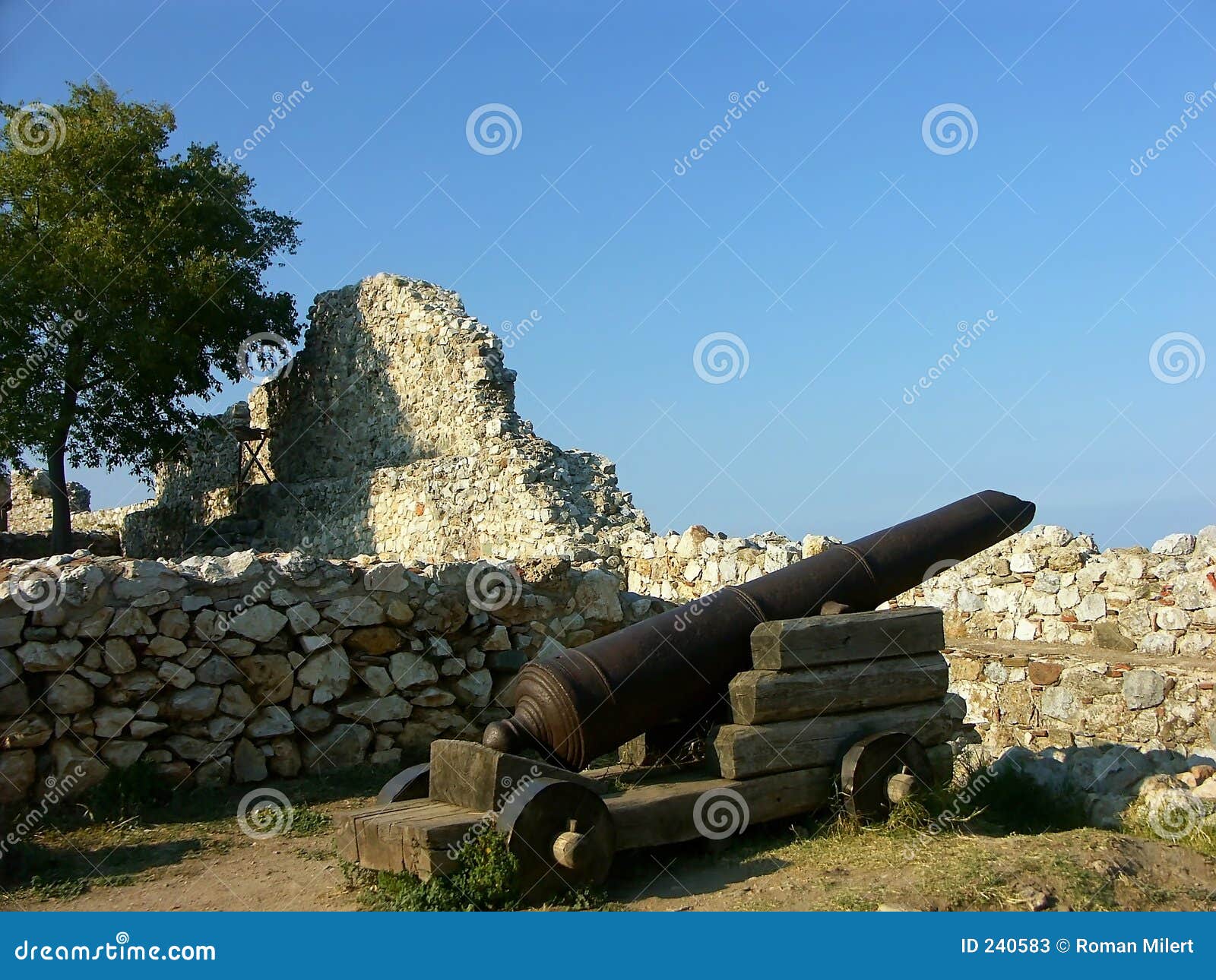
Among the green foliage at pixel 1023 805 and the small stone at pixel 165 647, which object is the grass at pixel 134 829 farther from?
the green foliage at pixel 1023 805

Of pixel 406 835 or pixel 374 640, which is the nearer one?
pixel 406 835

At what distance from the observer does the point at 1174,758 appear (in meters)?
6.52

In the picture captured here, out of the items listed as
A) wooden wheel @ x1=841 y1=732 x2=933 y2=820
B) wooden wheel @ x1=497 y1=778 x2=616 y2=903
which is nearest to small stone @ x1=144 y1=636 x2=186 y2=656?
wooden wheel @ x1=497 y1=778 x2=616 y2=903

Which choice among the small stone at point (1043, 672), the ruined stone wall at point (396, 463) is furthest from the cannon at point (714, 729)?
the ruined stone wall at point (396, 463)

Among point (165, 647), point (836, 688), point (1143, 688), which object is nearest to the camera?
point (836, 688)

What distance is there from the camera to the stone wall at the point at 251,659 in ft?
19.7

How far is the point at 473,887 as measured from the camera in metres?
4.27

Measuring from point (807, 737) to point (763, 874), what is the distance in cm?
73

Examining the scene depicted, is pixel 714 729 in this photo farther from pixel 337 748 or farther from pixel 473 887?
pixel 337 748

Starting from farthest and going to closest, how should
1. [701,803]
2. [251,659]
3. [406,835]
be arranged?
1. [251,659]
2. [701,803]
3. [406,835]

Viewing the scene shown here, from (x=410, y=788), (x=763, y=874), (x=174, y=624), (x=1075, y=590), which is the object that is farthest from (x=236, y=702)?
(x=1075, y=590)

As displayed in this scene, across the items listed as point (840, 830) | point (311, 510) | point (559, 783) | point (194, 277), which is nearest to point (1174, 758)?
point (840, 830)

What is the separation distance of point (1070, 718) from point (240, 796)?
18.5 feet

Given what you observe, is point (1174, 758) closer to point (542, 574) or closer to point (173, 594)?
point (542, 574)
